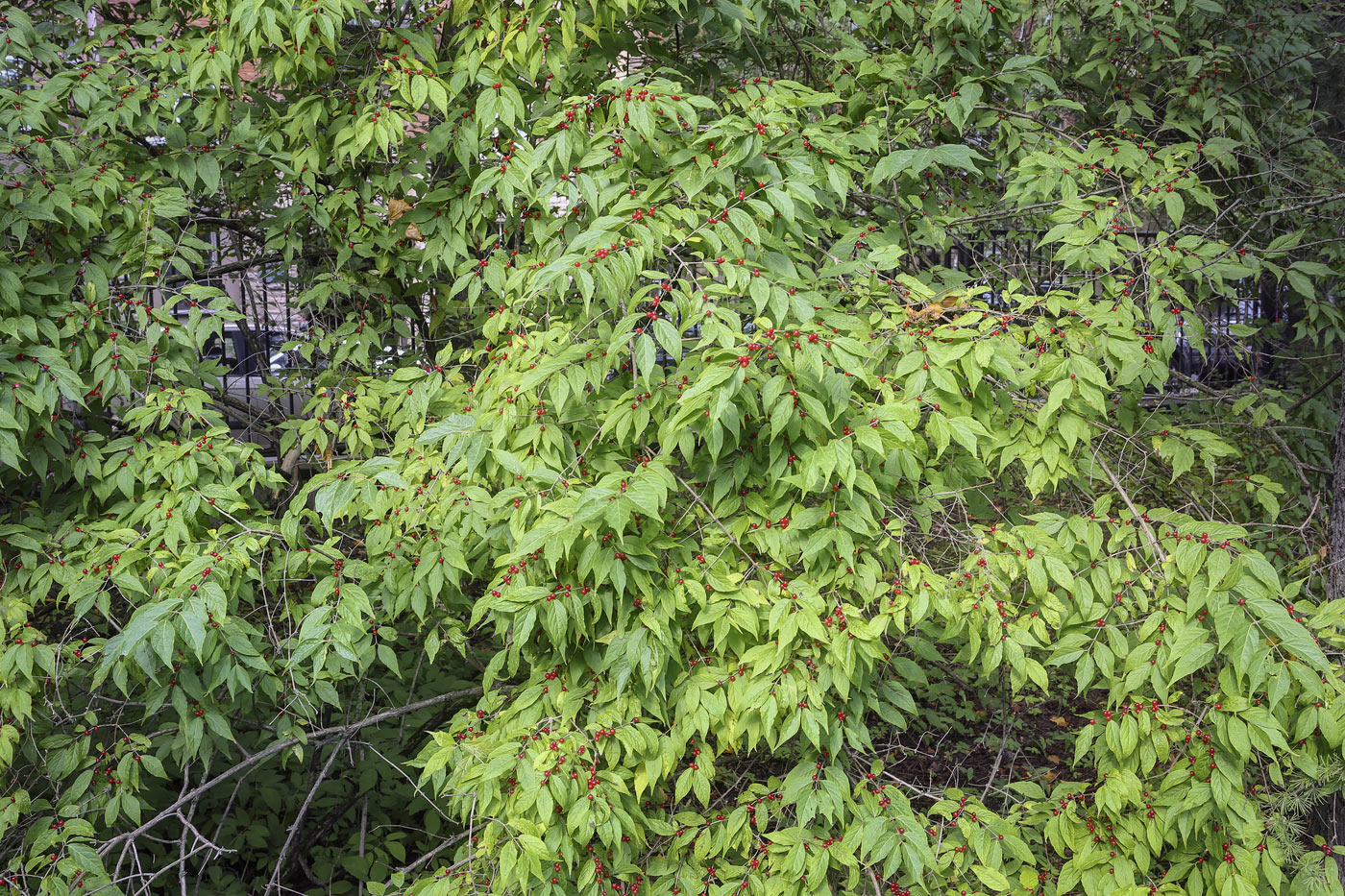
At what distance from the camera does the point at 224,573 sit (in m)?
2.47

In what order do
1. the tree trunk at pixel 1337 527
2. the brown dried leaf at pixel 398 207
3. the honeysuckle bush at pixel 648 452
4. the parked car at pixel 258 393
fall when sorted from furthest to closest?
the parked car at pixel 258 393, the brown dried leaf at pixel 398 207, the tree trunk at pixel 1337 527, the honeysuckle bush at pixel 648 452

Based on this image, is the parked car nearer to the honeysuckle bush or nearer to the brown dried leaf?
the honeysuckle bush

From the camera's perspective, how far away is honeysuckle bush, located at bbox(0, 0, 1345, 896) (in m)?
2.23

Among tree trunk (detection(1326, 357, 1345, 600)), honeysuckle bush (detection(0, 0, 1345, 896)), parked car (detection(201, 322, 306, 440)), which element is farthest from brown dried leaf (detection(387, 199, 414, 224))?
tree trunk (detection(1326, 357, 1345, 600))

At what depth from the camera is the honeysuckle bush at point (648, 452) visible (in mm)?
2230

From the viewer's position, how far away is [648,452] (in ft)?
8.09

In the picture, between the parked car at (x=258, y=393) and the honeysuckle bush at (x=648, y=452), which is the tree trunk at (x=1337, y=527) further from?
the parked car at (x=258, y=393)

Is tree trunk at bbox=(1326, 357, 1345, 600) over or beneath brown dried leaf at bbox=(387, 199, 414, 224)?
beneath

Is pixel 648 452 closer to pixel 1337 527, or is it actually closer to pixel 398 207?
pixel 398 207

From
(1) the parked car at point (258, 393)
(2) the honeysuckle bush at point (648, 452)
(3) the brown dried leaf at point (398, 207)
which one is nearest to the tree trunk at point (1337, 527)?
(2) the honeysuckle bush at point (648, 452)

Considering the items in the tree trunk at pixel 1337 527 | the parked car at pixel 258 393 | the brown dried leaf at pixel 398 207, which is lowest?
the parked car at pixel 258 393

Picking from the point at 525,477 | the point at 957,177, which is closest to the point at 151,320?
the point at 525,477

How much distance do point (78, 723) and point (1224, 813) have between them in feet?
10.3

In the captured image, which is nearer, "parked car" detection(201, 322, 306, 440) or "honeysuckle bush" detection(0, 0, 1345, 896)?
"honeysuckle bush" detection(0, 0, 1345, 896)
